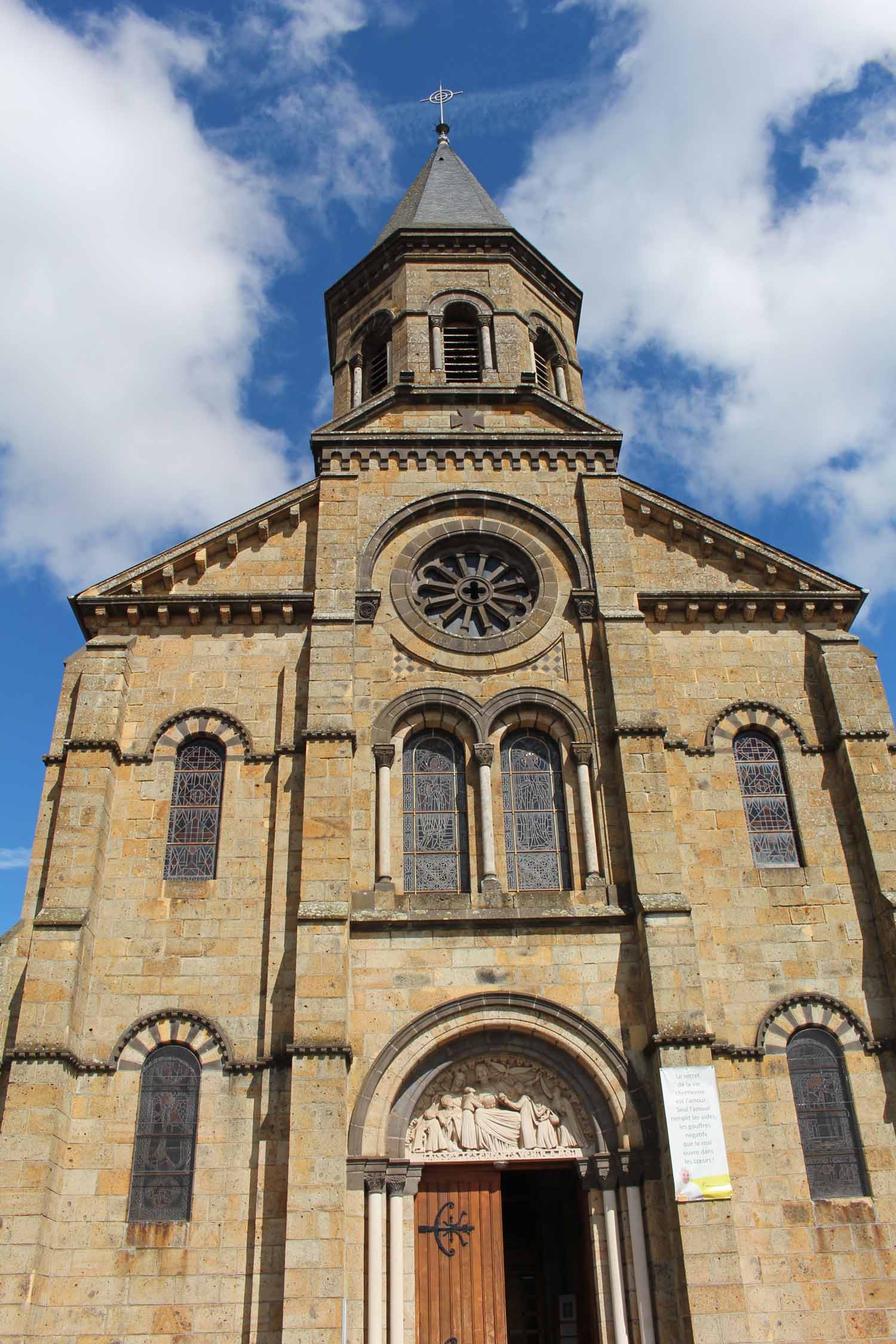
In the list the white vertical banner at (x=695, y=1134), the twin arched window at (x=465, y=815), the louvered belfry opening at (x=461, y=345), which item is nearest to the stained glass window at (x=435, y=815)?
the twin arched window at (x=465, y=815)

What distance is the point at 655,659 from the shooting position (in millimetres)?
17188

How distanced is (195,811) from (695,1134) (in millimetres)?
7841

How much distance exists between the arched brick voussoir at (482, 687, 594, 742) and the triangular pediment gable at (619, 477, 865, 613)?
92.4 inches

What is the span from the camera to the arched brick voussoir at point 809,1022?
47.1 ft

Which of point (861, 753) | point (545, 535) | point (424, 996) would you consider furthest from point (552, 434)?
point (424, 996)

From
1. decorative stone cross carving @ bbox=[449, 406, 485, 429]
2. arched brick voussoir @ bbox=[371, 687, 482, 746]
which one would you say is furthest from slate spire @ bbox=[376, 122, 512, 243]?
arched brick voussoir @ bbox=[371, 687, 482, 746]

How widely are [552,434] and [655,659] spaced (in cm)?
450

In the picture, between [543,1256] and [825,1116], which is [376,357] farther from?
[543,1256]

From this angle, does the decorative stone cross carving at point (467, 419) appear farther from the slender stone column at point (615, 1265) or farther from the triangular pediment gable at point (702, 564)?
the slender stone column at point (615, 1265)

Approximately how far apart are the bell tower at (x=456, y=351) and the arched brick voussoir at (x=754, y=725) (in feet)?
15.8

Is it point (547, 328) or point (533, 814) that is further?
point (547, 328)

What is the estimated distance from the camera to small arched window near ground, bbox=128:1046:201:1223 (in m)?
13.4

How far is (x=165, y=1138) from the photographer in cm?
1370

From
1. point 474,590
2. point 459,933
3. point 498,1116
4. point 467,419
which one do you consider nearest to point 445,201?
point 467,419
